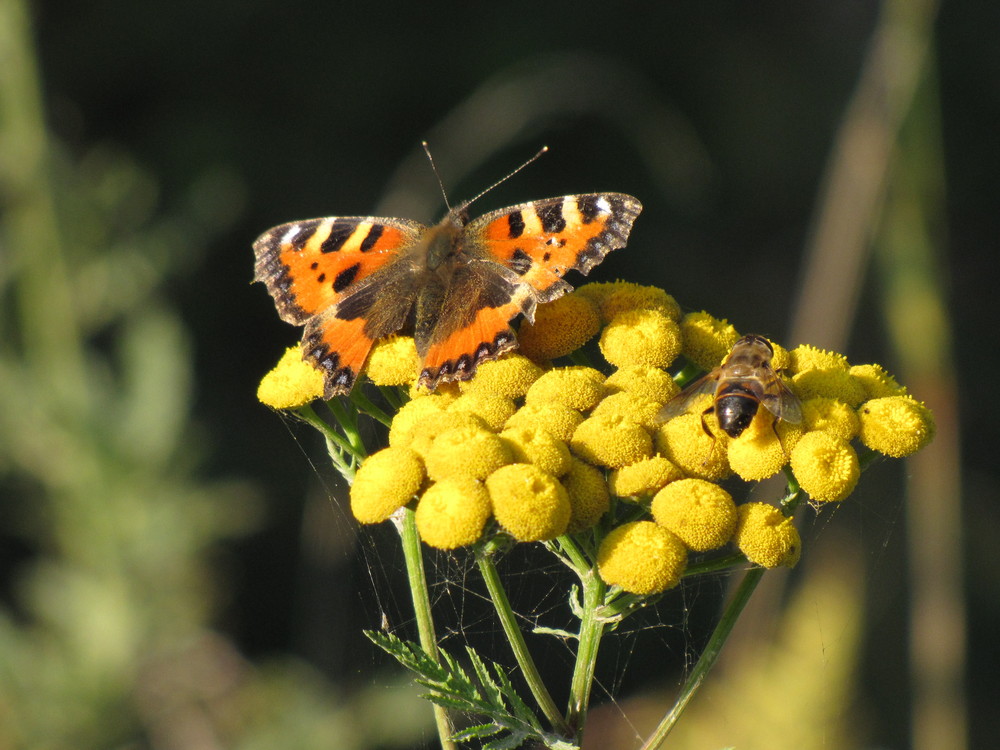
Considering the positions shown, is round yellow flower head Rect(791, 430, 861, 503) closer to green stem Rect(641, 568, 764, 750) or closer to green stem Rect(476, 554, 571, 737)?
green stem Rect(641, 568, 764, 750)

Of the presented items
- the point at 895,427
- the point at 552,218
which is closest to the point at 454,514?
the point at 895,427

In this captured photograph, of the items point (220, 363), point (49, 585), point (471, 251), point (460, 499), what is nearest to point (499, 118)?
point (471, 251)

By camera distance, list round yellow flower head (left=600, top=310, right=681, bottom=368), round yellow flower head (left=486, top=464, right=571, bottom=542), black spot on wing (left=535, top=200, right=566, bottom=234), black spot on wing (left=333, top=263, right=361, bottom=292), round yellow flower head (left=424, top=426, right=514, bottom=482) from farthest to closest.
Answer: black spot on wing (left=333, top=263, right=361, bottom=292)
black spot on wing (left=535, top=200, right=566, bottom=234)
round yellow flower head (left=600, top=310, right=681, bottom=368)
round yellow flower head (left=424, top=426, right=514, bottom=482)
round yellow flower head (left=486, top=464, right=571, bottom=542)

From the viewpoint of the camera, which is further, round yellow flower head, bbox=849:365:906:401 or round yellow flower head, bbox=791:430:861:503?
round yellow flower head, bbox=849:365:906:401

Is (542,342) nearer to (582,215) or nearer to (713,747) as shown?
(582,215)

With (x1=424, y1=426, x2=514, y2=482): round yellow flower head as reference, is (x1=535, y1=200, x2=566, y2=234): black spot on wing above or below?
above

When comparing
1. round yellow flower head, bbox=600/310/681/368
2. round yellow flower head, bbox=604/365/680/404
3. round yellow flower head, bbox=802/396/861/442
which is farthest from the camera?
round yellow flower head, bbox=600/310/681/368

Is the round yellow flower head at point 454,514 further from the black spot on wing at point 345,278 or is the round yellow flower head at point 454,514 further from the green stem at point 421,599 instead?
the black spot on wing at point 345,278

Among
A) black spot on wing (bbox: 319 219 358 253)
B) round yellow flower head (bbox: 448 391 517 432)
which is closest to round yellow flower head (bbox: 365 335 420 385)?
round yellow flower head (bbox: 448 391 517 432)
